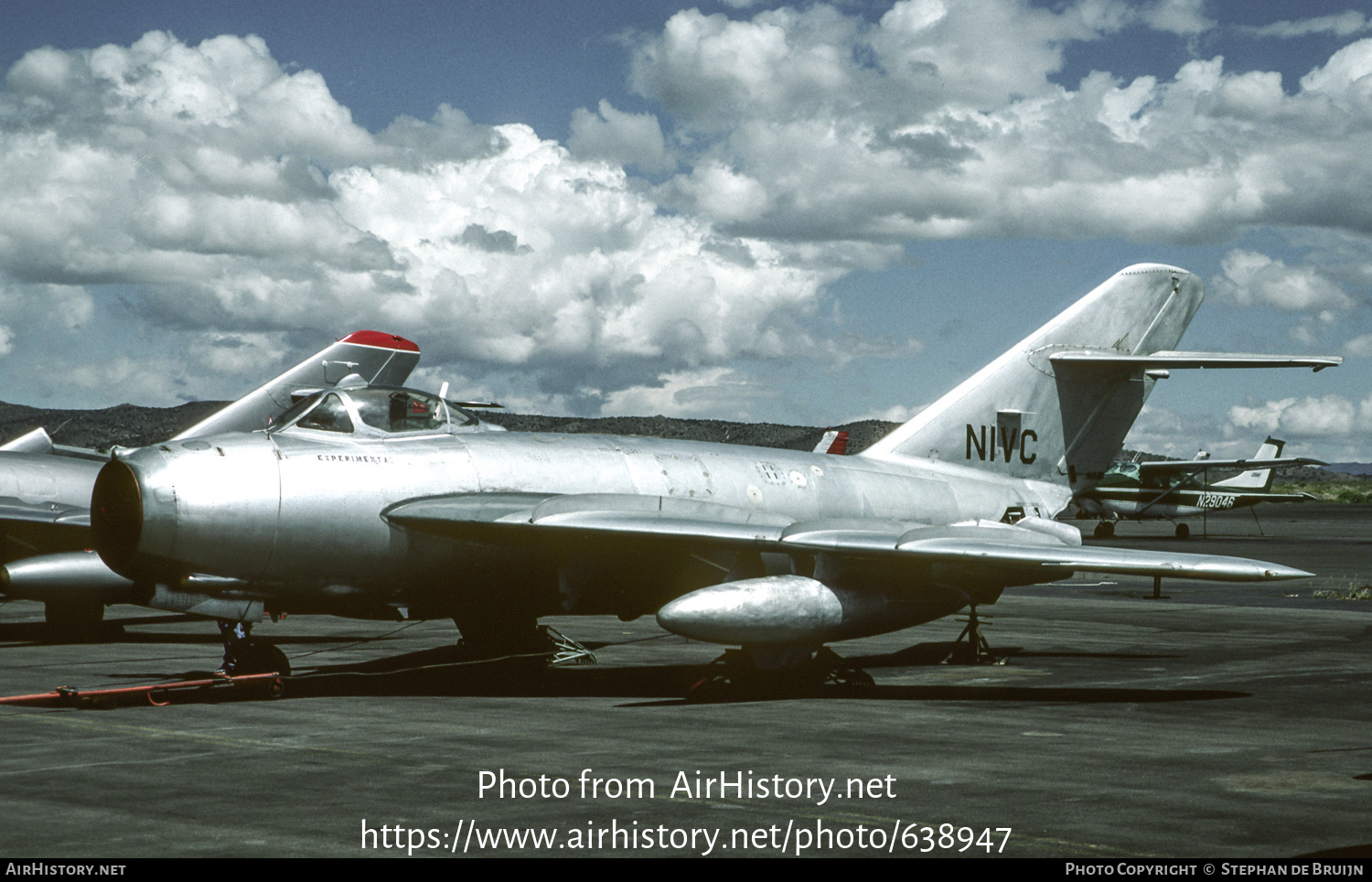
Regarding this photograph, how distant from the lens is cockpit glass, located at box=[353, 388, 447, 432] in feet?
43.0

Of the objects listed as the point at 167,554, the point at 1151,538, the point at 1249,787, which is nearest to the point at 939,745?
the point at 1249,787

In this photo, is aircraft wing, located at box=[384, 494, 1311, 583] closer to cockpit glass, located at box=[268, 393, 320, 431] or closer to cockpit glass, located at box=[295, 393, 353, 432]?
cockpit glass, located at box=[295, 393, 353, 432]

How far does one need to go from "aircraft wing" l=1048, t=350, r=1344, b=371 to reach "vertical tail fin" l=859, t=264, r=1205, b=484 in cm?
7

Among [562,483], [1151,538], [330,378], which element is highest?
[330,378]

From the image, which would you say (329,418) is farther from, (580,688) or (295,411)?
(580,688)

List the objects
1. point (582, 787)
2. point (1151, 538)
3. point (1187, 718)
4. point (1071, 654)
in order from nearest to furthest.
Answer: point (582, 787)
point (1187, 718)
point (1071, 654)
point (1151, 538)

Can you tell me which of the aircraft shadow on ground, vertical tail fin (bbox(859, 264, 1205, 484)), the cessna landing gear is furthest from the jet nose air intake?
vertical tail fin (bbox(859, 264, 1205, 484))

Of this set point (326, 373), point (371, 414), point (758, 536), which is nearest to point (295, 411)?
point (371, 414)

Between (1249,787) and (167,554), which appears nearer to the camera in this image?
(1249,787)

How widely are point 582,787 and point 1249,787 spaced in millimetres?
4037

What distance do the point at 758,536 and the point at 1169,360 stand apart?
7.41m

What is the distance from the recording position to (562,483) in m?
14.1

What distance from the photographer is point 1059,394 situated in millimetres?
17688

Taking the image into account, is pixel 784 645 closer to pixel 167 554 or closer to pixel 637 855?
pixel 167 554
